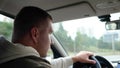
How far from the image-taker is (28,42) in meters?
2.11

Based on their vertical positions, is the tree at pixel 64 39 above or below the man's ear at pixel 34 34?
below

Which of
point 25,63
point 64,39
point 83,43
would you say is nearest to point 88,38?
point 83,43

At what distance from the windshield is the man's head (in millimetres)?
1999

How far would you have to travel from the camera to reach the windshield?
437 cm

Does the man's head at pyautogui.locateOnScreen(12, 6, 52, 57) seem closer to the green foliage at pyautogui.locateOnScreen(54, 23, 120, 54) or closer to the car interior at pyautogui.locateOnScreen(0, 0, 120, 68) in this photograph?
the car interior at pyautogui.locateOnScreen(0, 0, 120, 68)

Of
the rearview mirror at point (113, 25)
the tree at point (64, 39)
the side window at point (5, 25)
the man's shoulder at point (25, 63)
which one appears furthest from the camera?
the tree at point (64, 39)

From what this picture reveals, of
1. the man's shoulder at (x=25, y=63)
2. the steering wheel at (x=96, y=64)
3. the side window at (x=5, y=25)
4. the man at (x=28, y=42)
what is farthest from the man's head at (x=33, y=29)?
the side window at (x=5, y=25)

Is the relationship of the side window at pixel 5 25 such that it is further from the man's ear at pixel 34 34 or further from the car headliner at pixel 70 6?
the man's ear at pixel 34 34

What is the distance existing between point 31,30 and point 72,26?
91.2 inches

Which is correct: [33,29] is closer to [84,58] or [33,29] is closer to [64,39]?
[84,58]

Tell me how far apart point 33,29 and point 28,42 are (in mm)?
106

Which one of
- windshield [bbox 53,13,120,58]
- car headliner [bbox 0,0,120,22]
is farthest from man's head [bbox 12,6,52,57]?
windshield [bbox 53,13,120,58]

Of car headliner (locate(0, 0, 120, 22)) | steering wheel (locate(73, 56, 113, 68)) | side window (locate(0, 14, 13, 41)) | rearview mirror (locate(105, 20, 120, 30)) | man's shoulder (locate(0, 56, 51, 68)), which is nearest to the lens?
man's shoulder (locate(0, 56, 51, 68))

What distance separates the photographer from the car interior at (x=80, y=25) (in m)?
3.12
